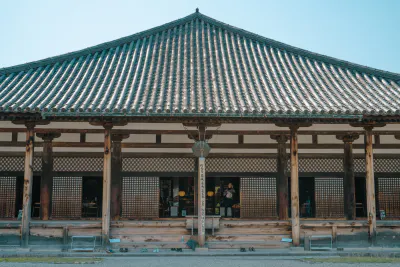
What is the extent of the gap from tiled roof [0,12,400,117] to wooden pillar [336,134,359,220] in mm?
1926

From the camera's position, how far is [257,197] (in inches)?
592

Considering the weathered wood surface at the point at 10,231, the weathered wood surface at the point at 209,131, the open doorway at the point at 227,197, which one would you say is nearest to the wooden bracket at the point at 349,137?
the weathered wood surface at the point at 209,131

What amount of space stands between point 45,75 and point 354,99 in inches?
401

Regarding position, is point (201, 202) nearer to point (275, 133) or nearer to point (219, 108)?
point (219, 108)

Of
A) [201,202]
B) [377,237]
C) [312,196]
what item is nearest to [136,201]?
[201,202]

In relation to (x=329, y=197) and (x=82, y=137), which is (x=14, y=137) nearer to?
(x=82, y=137)

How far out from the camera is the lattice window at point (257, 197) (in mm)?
14953

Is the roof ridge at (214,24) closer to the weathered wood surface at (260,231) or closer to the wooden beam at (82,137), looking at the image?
the wooden beam at (82,137)

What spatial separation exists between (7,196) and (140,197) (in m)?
4.53

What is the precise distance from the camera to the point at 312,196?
1527 cm

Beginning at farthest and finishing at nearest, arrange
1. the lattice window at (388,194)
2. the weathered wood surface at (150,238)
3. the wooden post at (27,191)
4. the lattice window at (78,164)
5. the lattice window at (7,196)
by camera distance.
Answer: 1. the lattice window at (388,194)
2. the lattice window at (78,164)
3. the lattice window at (7,196)
4. the weathered wood surface at (150,238)
5. the wooden post at (27,191)

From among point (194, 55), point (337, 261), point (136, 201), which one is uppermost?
point (194, 55)

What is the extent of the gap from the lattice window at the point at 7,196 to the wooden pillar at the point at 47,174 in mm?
977

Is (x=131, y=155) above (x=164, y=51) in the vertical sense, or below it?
below
